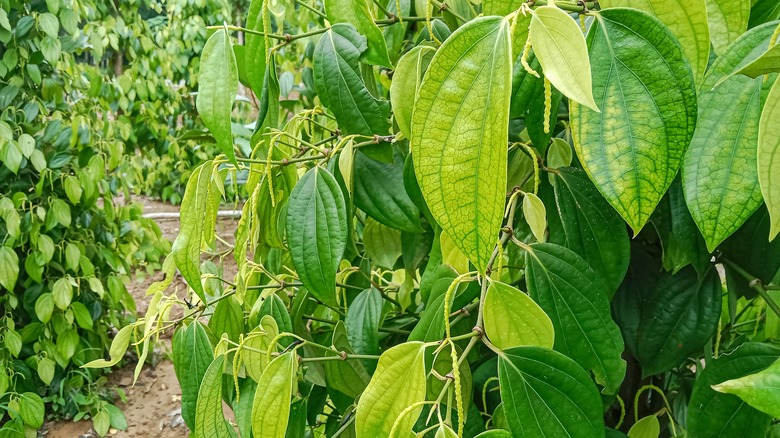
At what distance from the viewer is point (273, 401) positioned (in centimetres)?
49

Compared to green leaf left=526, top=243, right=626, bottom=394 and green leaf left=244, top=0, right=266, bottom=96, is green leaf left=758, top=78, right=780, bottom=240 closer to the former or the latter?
green leaf left=526, top=243, right=626, bottom=394

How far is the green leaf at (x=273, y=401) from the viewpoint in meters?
0.49

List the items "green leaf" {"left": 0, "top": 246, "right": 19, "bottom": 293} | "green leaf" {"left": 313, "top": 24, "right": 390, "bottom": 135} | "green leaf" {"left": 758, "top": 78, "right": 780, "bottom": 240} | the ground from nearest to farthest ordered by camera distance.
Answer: "green leaf" {"left": 758, "top": 78, "right": 780, "bottom": 240} < "green leaf" {"left": 313, "top": 24, "right": 390, "bottom": 135} < "green leaf" {"left": 0, "top": 246, "right": 19, "bottom": 293} < the ground

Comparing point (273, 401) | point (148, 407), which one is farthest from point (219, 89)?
point (148, 407)

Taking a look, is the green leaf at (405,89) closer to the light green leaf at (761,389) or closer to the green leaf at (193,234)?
the green leaf at (193,234)

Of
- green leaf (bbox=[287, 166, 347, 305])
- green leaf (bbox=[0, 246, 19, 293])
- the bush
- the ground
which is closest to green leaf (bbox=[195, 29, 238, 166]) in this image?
the bush

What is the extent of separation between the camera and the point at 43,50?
1838 mm

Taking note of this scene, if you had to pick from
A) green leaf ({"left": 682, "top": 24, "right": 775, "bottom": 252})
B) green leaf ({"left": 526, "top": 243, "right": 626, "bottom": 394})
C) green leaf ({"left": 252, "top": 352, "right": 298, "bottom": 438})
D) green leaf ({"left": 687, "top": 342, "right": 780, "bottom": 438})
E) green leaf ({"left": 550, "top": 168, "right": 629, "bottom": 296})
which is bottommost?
green leaf ({"left": 252, "top": 352, "right": 298, "bottom": 438})

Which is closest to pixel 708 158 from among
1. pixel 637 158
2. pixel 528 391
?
pixel 637 158

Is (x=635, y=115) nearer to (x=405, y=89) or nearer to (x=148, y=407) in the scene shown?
(x=405, y=89)

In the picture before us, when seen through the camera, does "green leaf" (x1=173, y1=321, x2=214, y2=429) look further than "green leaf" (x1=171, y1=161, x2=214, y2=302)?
Yes

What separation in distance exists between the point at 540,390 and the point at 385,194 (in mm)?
262

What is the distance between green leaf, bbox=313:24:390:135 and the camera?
57 cm

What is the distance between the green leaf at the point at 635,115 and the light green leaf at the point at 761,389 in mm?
77
